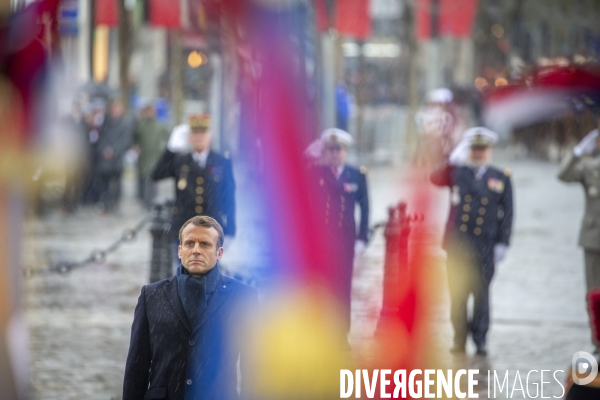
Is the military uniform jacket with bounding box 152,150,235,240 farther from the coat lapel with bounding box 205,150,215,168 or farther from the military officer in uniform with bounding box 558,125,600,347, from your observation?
the military officer in uniform with bounding box 558,125,600,347

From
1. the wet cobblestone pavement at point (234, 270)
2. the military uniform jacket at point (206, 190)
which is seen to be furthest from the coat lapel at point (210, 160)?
the wet cobblestone pavement at point (234, 270)

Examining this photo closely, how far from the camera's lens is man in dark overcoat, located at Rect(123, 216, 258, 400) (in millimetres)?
4828

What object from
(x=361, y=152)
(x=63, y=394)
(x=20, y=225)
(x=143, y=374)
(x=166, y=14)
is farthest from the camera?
(x=361, y=152)

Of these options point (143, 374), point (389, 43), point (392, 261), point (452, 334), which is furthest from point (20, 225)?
point (389, 43)

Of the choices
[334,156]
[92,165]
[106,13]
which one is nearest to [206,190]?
[334,156]

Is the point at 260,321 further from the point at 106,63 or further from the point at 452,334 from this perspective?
the point at 106,63

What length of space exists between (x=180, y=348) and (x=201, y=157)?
5.34 meters

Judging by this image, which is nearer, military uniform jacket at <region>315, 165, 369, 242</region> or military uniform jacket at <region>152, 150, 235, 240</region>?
military uniform jacket at <region>315, 165, 369, 242</region>

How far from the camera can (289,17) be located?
1079cm

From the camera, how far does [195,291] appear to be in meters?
4.84

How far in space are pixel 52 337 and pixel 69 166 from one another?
1252 centimetres

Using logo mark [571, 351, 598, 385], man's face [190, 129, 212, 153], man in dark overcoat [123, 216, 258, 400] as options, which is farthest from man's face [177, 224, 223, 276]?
man's face [190, 129, 212, 153]

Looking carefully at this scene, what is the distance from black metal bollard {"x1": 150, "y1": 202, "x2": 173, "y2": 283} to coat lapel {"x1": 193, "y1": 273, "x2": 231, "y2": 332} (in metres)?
5.76

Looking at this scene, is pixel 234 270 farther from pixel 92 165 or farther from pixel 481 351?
pixel 92 165
